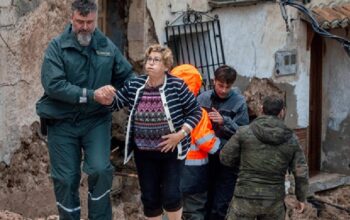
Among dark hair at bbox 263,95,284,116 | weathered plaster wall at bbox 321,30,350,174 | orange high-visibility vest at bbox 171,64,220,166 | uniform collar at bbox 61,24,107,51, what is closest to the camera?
uniform collar at bbox 61,24,107,51

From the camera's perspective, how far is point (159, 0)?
920 centimetres

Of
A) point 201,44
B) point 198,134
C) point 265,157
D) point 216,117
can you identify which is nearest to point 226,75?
point 216,117

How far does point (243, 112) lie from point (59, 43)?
195 cm

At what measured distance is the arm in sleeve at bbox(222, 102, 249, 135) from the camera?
639cm

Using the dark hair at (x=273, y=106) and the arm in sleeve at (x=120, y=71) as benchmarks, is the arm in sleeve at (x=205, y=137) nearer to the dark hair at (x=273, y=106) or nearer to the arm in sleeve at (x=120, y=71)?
the dark hair at (x=273, y=106)

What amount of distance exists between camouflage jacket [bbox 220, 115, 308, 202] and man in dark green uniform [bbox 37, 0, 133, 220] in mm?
1122

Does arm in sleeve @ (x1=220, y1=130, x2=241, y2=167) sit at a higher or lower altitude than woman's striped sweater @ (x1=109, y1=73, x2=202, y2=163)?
lower

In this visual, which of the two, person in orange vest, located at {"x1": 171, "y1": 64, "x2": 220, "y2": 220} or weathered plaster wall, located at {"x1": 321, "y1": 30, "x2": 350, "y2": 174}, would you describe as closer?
person in orange vest, located at {"x1": 171, "y1": 64, "x2": 220, "y2": 220}

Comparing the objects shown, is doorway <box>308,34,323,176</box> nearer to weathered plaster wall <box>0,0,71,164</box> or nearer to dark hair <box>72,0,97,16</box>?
weathered plaster wall <box>0,0,71,164</box>

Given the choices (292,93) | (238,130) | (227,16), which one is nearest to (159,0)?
(227,16)

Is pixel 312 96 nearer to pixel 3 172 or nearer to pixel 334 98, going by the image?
pixel 334 98

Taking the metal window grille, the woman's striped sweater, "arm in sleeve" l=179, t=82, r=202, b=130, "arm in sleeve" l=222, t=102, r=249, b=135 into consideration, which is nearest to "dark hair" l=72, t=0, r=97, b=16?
the woman's striped sweater

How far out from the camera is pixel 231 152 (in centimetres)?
595

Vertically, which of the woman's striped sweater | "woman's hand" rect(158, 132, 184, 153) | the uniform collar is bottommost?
"woman's hand" rect(158, 132, 184, 153)
